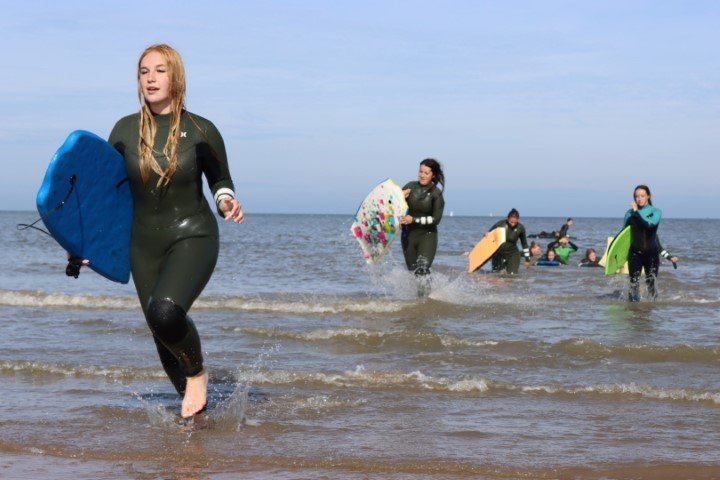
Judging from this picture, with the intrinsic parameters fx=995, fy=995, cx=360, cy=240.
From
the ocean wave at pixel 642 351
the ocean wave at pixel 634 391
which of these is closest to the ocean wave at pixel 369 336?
the ocean wave at pixel 642 351

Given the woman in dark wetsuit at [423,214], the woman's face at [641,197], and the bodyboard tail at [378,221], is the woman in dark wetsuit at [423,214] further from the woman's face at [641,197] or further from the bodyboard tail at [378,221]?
the woman's face at [641,197]

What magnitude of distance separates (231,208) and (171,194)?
1.08 feet

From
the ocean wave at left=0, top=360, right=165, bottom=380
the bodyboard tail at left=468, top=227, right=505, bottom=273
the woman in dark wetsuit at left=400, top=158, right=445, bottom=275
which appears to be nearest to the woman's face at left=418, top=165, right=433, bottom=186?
the woman in dark wetsuit at left=400, top=158, right=445, bottom=275

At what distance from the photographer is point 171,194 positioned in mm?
4910

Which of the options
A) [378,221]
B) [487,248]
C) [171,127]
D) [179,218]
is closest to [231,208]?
[179,218]

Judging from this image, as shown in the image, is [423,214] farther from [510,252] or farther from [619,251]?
[510,252]

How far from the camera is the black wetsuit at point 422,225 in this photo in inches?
472

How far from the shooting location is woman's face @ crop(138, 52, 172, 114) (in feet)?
15.8

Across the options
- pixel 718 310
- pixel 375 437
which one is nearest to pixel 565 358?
pixel 375 437

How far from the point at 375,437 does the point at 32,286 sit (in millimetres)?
12108

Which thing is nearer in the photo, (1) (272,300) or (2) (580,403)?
(2) (580,403)

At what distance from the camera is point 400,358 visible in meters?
8.07

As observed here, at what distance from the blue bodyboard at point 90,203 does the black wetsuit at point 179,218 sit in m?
0.09

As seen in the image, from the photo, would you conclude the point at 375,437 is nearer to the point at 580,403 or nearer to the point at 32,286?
the point at 580,403
